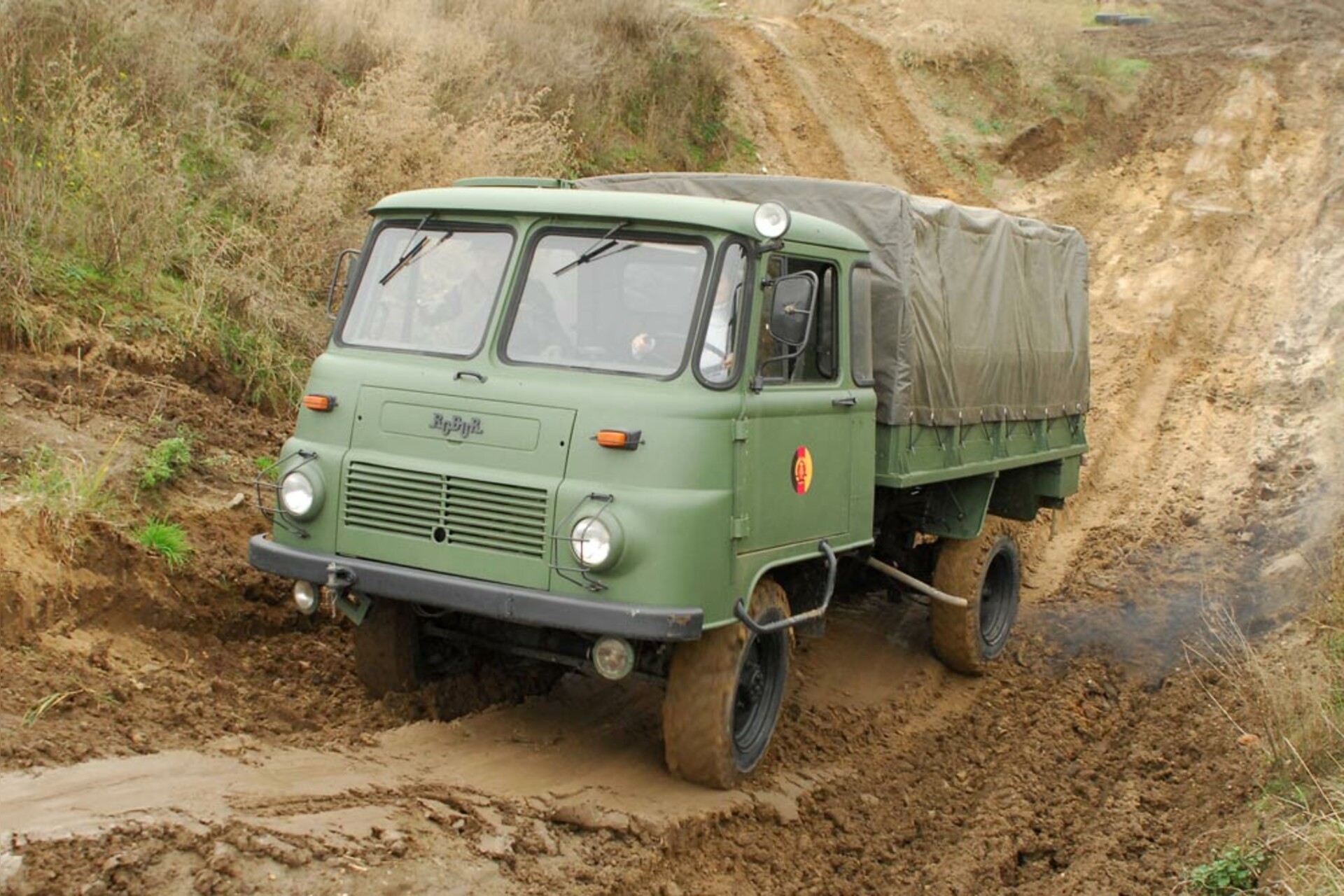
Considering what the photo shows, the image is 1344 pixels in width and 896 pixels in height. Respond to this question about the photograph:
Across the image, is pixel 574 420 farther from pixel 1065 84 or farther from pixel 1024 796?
pixel 1065 84

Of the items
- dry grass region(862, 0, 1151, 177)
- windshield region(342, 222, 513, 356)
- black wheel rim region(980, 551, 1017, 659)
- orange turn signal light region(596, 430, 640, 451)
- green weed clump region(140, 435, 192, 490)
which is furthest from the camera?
dry grass region(862, 0, 1151, 177)

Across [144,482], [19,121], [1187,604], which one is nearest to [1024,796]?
[1187,604]

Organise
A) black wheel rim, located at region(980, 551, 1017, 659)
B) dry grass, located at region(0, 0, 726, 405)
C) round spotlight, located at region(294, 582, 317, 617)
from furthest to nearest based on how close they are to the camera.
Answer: black wheel rim, located at region(980, 551, 1017, 659) < dry grass, located at region(0, 0, 726, 405) < round spotlight, located at region(294, 582, 317, 617)

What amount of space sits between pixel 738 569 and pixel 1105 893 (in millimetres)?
1937

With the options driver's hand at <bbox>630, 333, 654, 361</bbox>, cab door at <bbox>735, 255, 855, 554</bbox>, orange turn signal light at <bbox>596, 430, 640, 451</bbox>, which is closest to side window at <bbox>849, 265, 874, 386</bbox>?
cab door at <bbox>735, 255, 855, 554</bbox>

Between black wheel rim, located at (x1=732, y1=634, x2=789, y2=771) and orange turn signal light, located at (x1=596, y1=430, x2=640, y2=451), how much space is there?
122 centimetres

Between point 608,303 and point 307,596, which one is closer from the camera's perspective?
point 608,303

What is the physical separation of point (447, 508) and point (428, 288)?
43.3 inches

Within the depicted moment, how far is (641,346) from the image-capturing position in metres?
5.77

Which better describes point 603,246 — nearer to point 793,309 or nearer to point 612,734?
point 793,309

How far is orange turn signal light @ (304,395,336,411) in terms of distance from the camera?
19.5ft

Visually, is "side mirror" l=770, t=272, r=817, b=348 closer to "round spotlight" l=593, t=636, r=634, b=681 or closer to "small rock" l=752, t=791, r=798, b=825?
"round spotlight" l=593, t=636, r=634, b=681

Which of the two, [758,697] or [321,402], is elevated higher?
[321,402]

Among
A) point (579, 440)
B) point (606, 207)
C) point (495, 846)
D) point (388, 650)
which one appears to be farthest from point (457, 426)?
point (495, 846)
